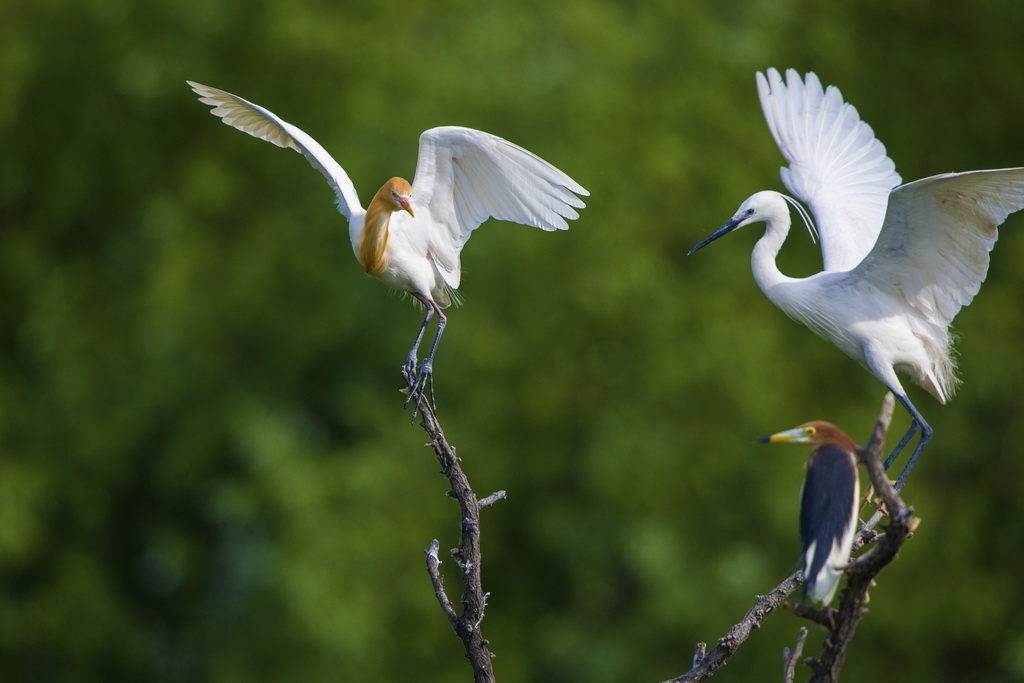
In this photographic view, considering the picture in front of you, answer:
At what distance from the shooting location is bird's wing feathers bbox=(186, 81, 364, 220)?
344 centimetres

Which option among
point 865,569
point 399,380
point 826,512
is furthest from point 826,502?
point 399,380

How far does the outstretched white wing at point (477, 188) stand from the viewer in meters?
3.17

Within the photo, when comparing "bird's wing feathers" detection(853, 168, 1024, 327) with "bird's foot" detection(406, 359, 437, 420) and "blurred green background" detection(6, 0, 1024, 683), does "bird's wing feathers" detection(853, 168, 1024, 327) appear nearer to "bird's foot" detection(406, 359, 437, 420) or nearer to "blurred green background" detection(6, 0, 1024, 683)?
"bird's foot" detection(406, 359, 437, 420)

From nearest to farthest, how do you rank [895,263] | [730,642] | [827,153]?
[730,642]
[895,263]
[827,153]

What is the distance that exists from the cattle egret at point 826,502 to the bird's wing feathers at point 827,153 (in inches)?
72.3

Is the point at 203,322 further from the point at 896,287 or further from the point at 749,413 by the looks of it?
the point at 896,287

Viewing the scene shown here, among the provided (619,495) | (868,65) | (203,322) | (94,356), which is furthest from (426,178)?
(868,65)

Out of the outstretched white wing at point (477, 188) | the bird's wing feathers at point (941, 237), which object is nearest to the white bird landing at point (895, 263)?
the bird's wing feathers at point (941, 237)

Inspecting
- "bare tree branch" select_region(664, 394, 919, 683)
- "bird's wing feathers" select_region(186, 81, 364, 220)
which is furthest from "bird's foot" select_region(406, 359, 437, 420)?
"bare tree branch" select_region(664, 394, 919, 683)

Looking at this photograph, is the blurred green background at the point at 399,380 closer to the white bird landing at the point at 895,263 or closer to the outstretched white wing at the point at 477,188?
the white bird landing at the point at 895,263

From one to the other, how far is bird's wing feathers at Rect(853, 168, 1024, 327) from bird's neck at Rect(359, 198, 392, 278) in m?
Result: 1.24

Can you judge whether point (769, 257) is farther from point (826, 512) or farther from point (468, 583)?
point (826, 512)

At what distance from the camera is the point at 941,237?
3041 mm

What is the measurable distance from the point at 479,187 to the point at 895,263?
1.12 metres
